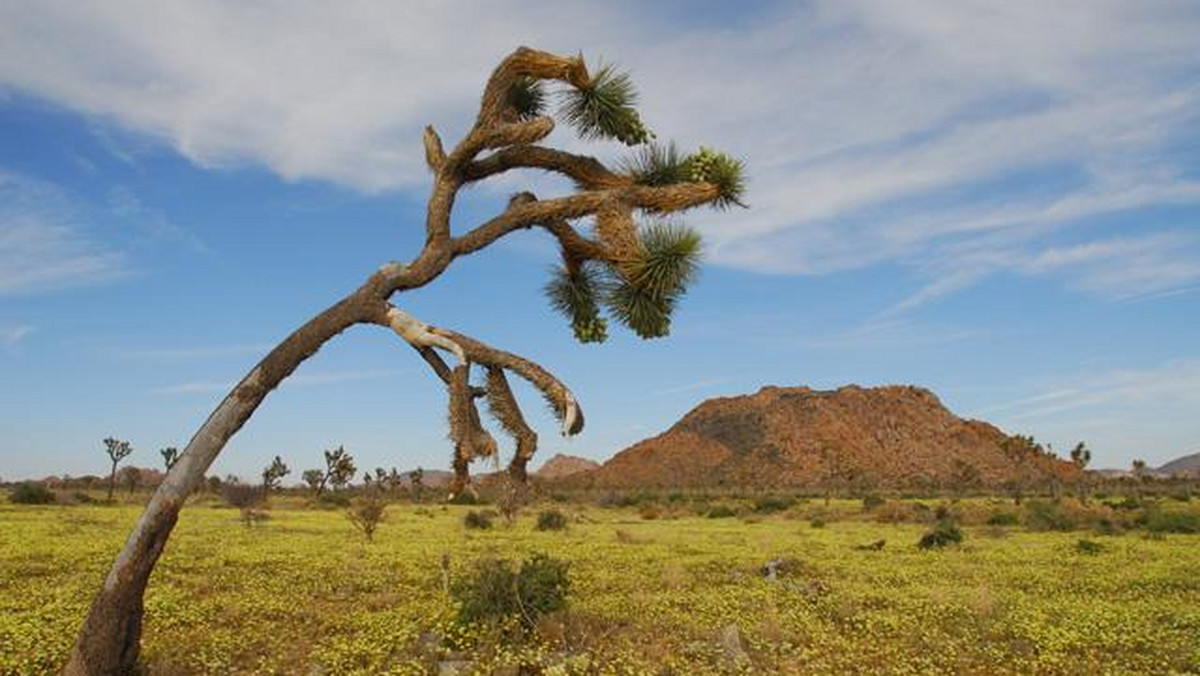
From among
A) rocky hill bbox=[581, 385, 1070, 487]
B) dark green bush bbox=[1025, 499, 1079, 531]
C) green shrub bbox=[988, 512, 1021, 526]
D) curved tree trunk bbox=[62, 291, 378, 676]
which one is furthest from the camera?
rocky hill bbox=[581, 385, 1070, 487]

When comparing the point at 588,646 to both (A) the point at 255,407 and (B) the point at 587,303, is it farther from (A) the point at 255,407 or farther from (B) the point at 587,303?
(A) the point at 255,407

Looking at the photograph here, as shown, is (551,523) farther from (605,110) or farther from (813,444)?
(813,444)

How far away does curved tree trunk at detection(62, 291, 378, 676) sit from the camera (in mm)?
9797

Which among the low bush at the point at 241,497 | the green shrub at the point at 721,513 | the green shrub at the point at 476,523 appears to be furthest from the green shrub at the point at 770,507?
the low bush at the point at 241,497

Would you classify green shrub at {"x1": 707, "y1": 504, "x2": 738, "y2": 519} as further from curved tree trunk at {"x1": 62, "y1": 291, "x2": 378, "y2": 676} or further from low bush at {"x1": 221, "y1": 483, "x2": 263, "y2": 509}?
curved tree trunk at {"x1": 62, "y1": 291, "x2": 378, "y2": 676}

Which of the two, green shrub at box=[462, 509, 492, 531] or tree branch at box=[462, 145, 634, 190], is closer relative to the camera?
tree branch at box=[462, 145, 634, 190]

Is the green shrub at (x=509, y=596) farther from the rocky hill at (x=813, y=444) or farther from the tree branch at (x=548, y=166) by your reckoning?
the rocky hill at (x=813, y=444)

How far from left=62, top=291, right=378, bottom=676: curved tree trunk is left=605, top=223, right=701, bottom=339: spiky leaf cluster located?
171 inches

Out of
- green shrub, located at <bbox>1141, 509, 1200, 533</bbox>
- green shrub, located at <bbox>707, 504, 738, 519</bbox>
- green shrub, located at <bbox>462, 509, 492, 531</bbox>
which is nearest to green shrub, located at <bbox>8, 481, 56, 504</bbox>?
green shrub, located at <bbox>462, 509, 492, 531</bbox>

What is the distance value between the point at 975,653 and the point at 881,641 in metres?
1.40

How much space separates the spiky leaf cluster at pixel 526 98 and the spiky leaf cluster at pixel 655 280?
8.50 feet

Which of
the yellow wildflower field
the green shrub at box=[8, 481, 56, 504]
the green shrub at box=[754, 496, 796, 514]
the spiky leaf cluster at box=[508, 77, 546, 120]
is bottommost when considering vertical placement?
the yellow wildflower field

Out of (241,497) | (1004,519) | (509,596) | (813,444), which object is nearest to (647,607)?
(509,596)

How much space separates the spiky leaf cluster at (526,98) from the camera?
11.8 metres
